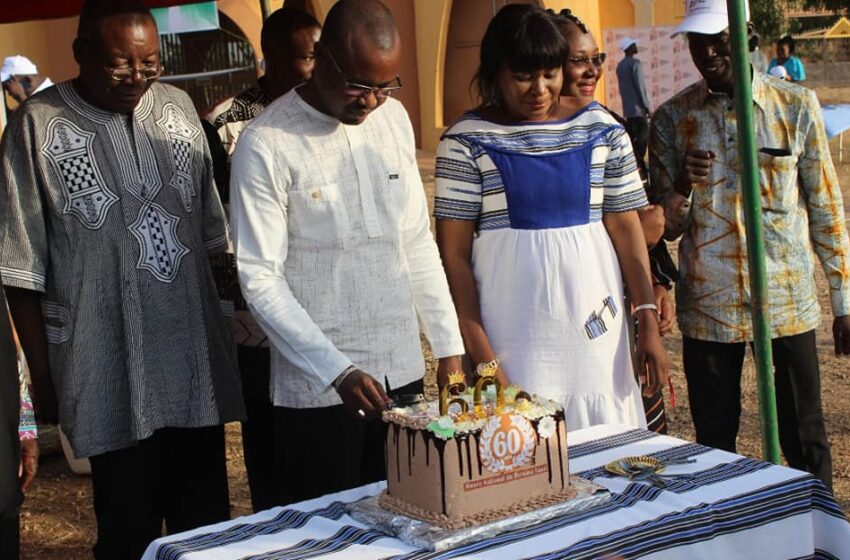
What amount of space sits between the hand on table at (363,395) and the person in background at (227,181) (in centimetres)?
106

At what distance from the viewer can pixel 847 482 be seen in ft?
15.8

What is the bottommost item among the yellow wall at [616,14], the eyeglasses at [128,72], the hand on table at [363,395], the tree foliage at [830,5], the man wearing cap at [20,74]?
the hand on table at [363,395]

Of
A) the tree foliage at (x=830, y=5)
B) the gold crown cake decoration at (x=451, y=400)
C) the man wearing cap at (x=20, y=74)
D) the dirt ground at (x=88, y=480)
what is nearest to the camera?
the gold crown cake decoration at (x=451, y=400)

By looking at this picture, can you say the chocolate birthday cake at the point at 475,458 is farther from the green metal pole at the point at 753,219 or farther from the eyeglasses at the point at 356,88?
the green metal pole at the point at 753,219

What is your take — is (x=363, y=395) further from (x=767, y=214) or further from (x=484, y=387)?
(x=767, y=214)

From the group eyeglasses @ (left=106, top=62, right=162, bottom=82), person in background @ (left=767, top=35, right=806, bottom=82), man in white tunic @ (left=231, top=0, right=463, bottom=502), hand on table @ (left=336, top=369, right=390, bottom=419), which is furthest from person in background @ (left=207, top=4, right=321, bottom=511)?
person in background @ (left=767, top=35, right=806, bottom=82)

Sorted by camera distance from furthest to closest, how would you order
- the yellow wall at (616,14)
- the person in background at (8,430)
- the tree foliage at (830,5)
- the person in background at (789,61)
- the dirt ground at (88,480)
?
the tree foliage at (830,5) < the person in background at (789,61) < the yellow wall at (616,14) < the dirt ground at (88,480) < the person in background at (8,430)

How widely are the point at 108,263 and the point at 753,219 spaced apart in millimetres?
1769

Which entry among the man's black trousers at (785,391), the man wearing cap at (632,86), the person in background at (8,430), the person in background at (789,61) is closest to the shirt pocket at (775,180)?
the man's black trousers at (785,391)

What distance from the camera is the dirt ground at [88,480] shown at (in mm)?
4664

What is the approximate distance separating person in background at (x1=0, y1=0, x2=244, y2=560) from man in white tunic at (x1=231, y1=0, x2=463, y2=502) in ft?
1.26

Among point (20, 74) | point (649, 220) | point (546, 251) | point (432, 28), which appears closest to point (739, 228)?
point (649, 220)

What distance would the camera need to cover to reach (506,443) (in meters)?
2.19

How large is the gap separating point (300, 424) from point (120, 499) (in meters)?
0.59
